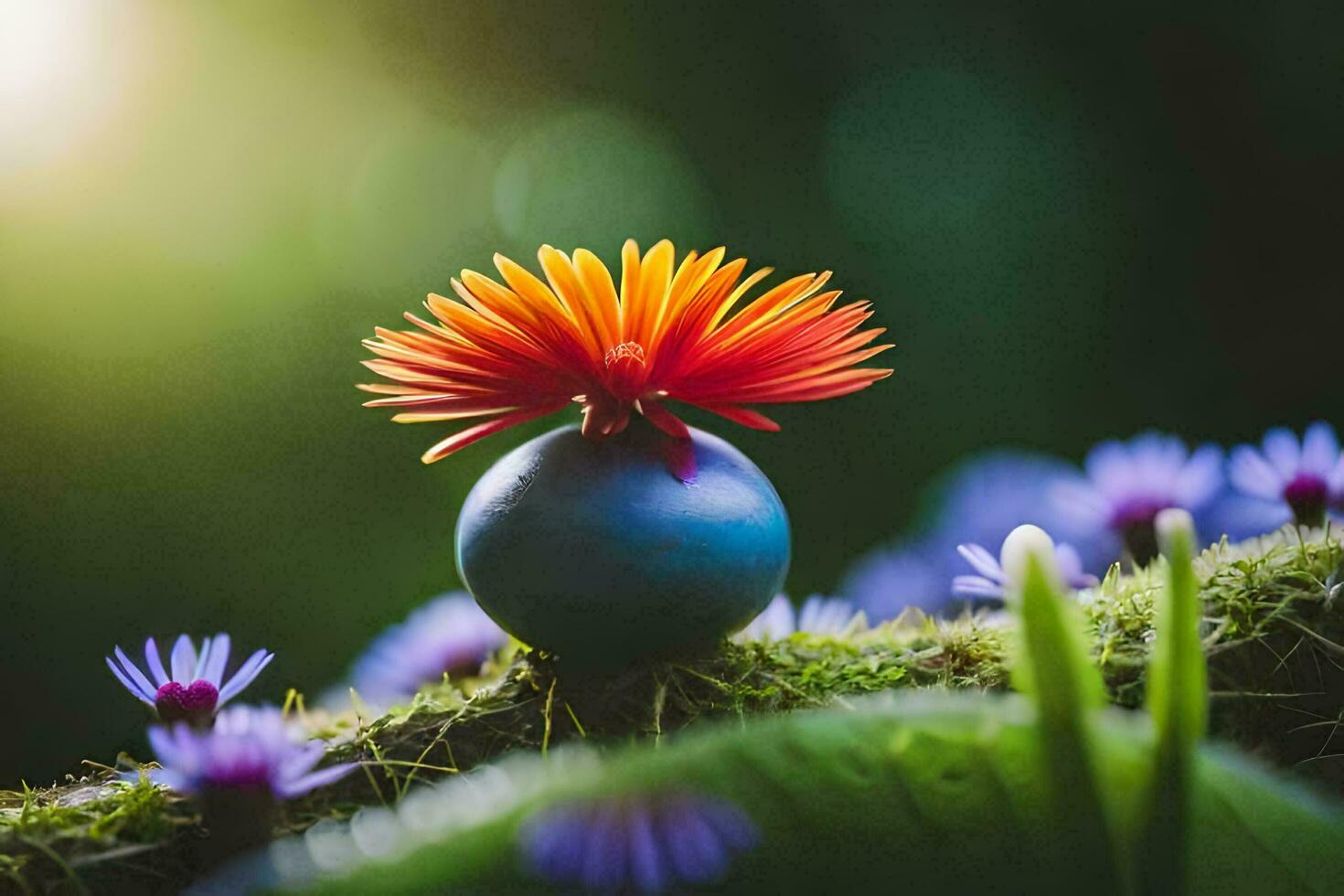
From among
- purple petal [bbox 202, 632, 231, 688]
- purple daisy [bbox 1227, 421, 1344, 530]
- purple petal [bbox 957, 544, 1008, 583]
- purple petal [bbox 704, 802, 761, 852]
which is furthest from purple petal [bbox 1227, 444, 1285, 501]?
purple petal [bbox 202, 632, 231, 688]

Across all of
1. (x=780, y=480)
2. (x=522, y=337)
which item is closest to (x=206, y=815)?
(x=522, y=337)

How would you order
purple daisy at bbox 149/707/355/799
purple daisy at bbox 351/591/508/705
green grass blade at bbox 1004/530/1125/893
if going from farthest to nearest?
1. purple daisy at bbox 351/591/508/705
2. purple daisy at bbox 149/707/355/799
3. green grass blade at bbox 1004/530/1125/893

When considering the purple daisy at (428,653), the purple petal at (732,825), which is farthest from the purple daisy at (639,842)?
the purple daisy at (428,653)

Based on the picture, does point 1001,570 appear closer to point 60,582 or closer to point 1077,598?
point 1077,598

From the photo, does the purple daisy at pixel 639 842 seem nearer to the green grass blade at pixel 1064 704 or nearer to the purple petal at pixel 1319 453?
the green grass blade at pixel 1064 704

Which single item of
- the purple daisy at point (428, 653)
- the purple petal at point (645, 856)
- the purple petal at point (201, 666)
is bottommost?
the purple petal at point (645, 856)

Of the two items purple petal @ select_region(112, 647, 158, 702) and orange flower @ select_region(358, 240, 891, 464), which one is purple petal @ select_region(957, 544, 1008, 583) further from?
purple petal @ select_region(112, 647, 158, 702)
